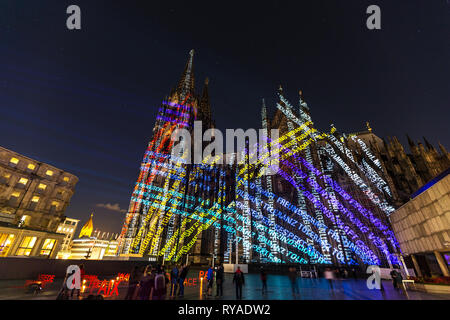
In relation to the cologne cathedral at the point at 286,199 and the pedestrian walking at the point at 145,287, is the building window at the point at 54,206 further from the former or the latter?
the pedestrian walking at the point at 145,287

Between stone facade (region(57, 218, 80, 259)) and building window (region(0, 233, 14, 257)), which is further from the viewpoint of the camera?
stone facade (region(57, 218, 80, 259))

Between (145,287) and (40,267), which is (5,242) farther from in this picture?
(145,287)

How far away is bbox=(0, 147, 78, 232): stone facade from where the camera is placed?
89.8ft

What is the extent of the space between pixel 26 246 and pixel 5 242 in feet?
9.01

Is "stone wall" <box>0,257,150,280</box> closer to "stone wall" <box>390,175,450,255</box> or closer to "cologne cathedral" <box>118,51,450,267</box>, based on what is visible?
"cologne cathedral" <box>118,51,450,267</box>

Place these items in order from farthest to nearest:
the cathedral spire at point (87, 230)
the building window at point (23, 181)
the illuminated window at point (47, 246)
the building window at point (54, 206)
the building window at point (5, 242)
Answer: the cathedral spire at point (87, 230) → the building window at point (54, 206) → the building window at point (23, 181) → the illuminated window at point (47, 246) → the building window at point (5, 242)

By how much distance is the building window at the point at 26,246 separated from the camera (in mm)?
23062

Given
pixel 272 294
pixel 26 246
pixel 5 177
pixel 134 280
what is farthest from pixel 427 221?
pixel 5 177

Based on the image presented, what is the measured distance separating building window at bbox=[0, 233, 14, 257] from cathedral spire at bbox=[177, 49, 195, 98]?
41.7 meters

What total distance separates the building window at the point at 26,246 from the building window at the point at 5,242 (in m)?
1.50

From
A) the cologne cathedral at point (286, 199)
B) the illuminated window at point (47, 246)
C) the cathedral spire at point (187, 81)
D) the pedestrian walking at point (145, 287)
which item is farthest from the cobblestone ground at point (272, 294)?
the cathedral spire at point (187, 81)

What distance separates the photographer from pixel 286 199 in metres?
32.2

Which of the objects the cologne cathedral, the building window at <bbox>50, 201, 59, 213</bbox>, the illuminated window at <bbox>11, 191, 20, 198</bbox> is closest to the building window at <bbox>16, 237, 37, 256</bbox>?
the building window at <bbox>50, 201, 59, 213</bbox>
